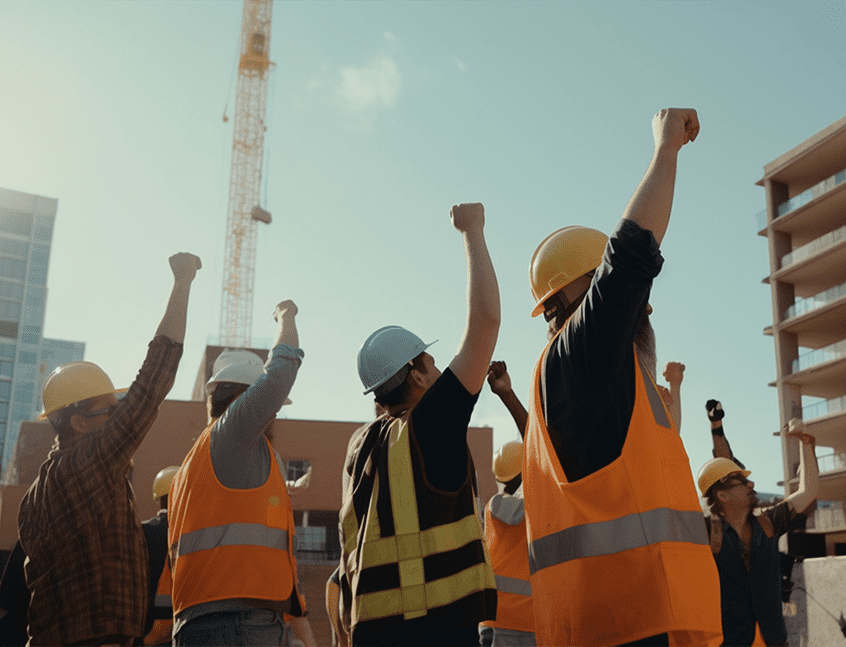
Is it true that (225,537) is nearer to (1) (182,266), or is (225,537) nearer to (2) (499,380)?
(1) (182,266)

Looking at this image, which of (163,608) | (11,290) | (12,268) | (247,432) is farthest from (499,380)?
(12,268)

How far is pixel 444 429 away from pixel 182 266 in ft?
6.17

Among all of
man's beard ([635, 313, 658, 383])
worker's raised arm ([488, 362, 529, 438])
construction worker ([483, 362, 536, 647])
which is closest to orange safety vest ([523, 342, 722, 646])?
man's beard ([635, 313, 658, 383])

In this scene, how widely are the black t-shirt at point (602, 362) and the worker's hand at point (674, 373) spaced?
206 centimetres

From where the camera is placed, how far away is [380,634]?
272 cm

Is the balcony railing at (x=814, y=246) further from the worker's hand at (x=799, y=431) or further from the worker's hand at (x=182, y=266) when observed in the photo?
the worker's hand at (x=182, y=266)

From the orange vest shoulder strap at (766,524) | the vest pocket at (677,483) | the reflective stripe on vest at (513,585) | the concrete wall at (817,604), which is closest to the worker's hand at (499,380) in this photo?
the vest pocket at (677,483)

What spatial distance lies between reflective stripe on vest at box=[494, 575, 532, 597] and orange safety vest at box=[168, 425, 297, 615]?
191 cm

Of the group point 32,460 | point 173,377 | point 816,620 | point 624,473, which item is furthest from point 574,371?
point 32,460

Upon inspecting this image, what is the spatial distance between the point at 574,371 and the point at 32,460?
3989cm

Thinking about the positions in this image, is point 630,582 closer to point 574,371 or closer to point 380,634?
point 574,371

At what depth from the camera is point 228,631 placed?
11.8 ft

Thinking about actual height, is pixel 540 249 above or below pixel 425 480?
above

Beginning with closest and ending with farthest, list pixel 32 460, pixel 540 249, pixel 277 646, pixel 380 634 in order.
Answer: pixel 380 634 < pixel 540 249 < pixel 277 646 < pixel 32 460
